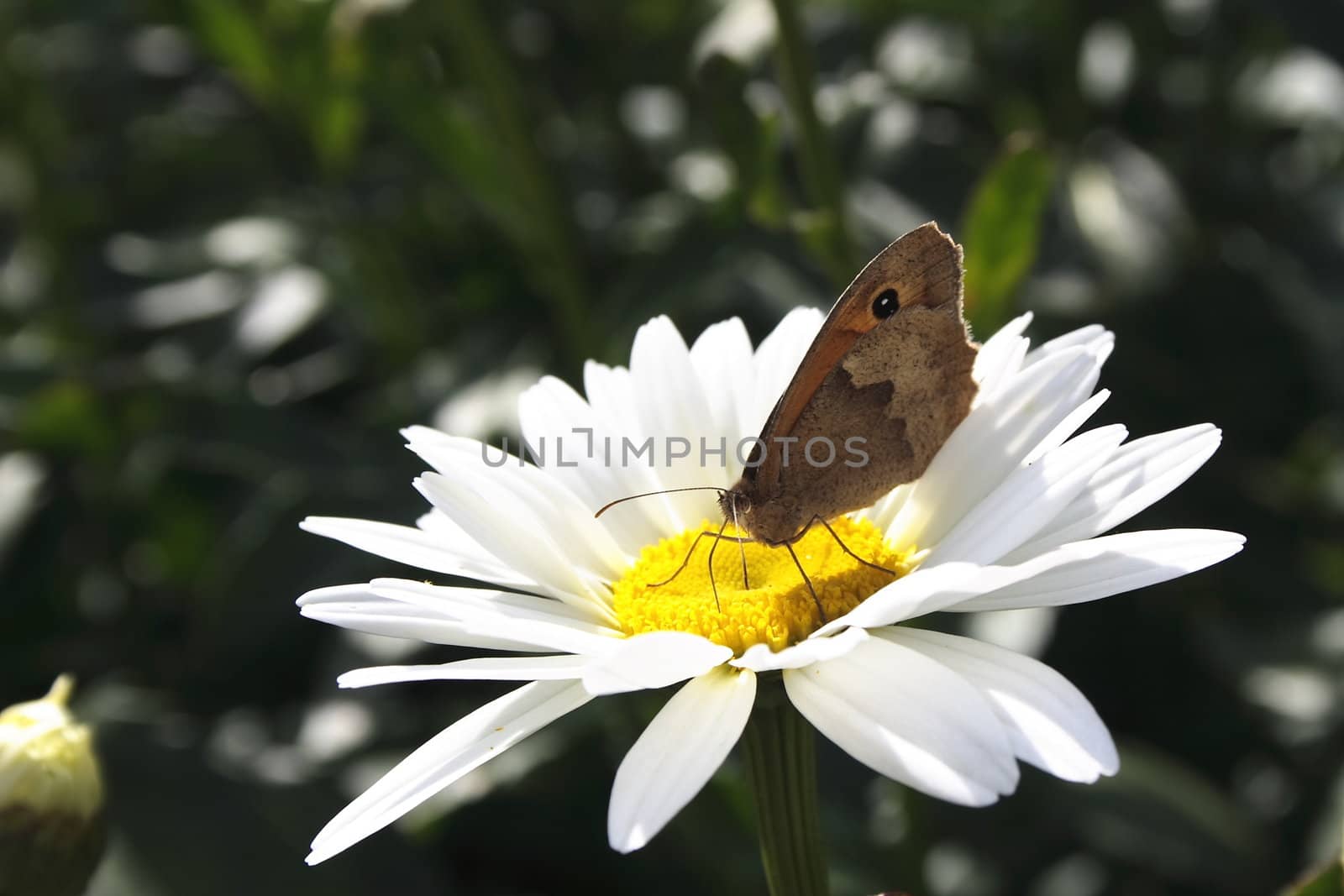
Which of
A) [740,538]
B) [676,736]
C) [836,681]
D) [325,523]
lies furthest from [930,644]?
[325,523]

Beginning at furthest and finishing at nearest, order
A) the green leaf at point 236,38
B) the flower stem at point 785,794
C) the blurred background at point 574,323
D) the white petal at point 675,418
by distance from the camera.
→ the green leaf at point 236,38 → the blurred background at point 574,323 → the white petal at point 675,418 → the flower stem at point 785,794

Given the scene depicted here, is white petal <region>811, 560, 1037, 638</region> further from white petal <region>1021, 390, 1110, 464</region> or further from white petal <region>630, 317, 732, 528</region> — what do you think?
white petal <region>630, 317, 732, 528</region>

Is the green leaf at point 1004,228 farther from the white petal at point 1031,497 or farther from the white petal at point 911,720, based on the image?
the white petal at point 911,720

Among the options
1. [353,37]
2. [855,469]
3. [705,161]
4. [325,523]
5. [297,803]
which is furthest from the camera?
[705,161]

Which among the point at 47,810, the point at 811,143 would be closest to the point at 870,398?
the point at 811,143

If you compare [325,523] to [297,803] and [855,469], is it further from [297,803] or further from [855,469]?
[297,803]

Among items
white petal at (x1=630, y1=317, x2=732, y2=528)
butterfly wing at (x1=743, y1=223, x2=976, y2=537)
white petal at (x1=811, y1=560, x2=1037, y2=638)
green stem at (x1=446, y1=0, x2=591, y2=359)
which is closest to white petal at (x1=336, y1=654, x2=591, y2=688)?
white petal at (x1=811, y1=560, x2=1037, y2=638)

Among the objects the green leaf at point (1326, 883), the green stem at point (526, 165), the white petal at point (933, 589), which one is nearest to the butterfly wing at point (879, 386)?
the white petal at point (933, 589)
